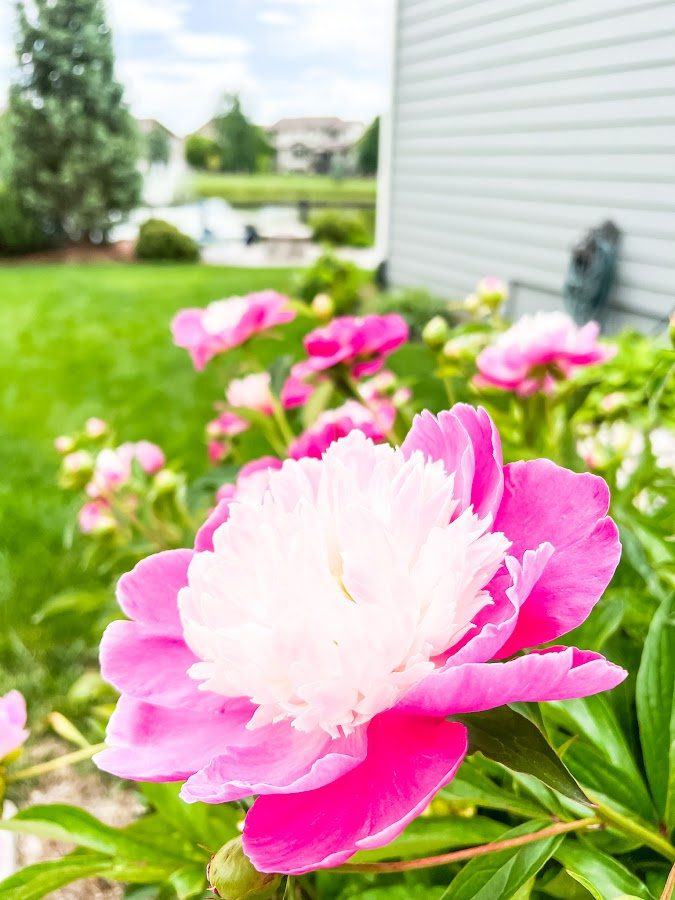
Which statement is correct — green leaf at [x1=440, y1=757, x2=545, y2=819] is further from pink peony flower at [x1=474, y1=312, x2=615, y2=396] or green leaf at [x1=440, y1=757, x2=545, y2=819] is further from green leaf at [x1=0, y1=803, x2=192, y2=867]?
pink peony flower at [x1=474, y1=312, x2=615, y2=396]

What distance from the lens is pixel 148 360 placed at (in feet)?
14.7

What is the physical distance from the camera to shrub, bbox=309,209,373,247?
28.2 feet

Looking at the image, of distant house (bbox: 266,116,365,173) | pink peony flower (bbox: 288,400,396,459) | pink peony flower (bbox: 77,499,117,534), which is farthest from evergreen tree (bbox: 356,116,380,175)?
pink peony flower (bbox: 288,400,396,459)

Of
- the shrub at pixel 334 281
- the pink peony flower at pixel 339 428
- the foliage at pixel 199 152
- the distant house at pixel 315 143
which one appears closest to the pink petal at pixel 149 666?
the pink peony flower at pixel 339 428

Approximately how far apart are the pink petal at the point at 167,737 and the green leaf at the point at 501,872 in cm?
12

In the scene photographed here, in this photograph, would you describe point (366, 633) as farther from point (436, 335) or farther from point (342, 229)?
point (342, 229)

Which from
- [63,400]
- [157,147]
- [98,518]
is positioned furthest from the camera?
[157,147]

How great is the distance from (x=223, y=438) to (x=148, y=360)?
347 centimetres

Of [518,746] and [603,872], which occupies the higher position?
[518,746]

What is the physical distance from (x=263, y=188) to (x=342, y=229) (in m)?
2.25

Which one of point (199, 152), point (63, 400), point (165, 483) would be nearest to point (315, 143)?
point (199, 152)

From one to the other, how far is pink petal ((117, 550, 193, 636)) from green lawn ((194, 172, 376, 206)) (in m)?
9.41

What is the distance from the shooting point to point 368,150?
7.29 meters

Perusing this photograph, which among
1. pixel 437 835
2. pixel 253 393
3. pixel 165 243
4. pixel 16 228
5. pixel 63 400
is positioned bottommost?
pixel 63 400
